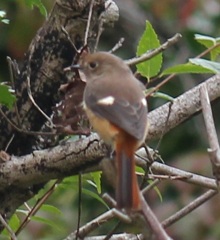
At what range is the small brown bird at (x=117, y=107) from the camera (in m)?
1.77

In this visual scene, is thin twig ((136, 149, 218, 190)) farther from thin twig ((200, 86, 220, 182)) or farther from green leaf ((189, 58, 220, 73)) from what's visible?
green leaf ((189, 58, 220, 73))

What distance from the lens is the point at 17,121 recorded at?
2100 mm

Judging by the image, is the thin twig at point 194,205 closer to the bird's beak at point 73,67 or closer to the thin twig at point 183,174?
the thin twig at point 183,174

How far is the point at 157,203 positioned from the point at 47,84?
2.11 meters

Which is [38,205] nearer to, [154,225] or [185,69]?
[185,69]

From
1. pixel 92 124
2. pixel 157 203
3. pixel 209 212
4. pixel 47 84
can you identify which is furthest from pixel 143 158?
pixel 157 203

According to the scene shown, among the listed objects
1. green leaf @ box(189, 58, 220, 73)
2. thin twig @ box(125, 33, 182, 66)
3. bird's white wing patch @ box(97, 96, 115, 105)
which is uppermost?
thin twig @ box(125, 33, 182, 66)

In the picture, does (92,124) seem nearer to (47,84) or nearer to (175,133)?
(47,84)

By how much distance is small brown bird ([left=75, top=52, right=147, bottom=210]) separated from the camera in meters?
1.77

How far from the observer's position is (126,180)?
65.2 inches

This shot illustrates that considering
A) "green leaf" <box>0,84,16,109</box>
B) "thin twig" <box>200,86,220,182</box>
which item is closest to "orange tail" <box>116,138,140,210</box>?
"thin twig" <box>200,86,220,182</box>

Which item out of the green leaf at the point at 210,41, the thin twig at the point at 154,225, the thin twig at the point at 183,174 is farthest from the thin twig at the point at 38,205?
the thin twig at the point at 154,225

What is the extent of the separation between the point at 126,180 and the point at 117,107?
312mm

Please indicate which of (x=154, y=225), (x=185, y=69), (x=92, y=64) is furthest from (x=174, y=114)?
(x=154, y=225)
